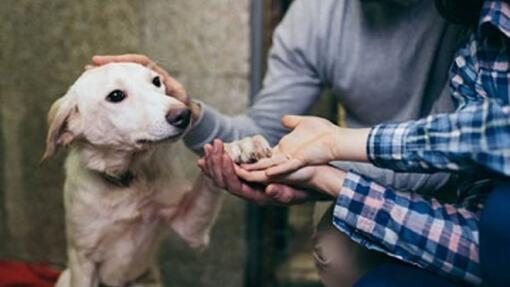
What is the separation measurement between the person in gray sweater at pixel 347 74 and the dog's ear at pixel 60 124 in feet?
0.33

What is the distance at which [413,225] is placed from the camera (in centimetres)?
93

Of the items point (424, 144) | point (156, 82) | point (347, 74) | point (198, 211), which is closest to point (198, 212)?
point (198, 211)

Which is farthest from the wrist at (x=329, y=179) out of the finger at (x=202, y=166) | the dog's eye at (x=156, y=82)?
the dog's eye at (x=156, y=82)

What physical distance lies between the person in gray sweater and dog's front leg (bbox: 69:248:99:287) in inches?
11.7

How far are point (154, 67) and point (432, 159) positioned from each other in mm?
554

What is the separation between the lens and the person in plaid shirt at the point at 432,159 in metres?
0.85

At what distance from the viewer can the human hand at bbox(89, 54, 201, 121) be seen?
107 centimetres

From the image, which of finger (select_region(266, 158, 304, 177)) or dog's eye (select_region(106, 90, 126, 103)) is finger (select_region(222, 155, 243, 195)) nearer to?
finger (select_region(266, 158, 304, 177))

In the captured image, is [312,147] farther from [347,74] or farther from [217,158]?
[347,74]

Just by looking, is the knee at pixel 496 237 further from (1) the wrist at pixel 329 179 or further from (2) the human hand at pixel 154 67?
(2) the human hand at pixel 154 67

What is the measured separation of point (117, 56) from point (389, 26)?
1.73ft

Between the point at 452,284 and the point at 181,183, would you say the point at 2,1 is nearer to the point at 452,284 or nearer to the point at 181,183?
the point at 181,183

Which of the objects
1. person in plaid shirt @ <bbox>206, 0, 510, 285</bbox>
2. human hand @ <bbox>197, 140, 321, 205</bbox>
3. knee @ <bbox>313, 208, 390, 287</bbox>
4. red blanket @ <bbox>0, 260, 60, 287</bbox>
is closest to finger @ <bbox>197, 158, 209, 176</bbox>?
human hand @ <bbox>197, 140, 321, 205</bbox>

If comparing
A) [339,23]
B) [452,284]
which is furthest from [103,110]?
[452,284]
